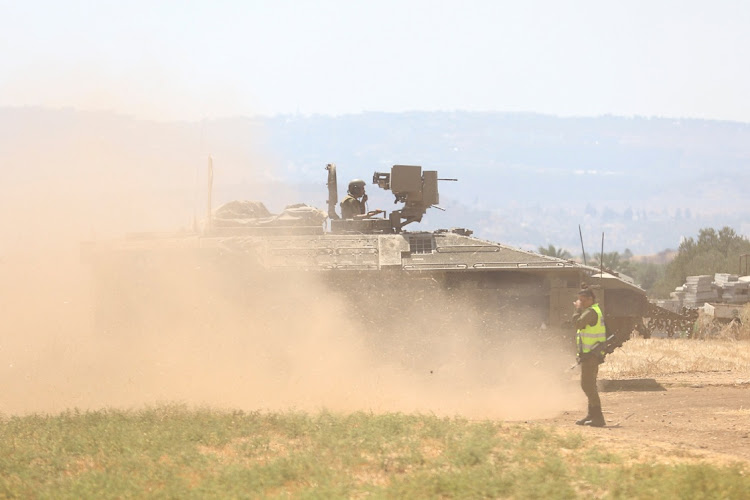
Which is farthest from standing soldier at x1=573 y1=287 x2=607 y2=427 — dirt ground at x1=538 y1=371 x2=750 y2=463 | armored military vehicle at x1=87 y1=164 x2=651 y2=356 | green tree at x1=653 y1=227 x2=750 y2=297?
green tree at x1=653 y1=227 x2=750 y2=297

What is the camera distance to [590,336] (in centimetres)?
1380

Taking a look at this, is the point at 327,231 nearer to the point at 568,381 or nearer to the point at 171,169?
the point at 568,381

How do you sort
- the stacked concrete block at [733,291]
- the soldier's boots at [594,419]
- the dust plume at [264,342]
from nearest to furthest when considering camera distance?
the soldier's boots at [594,419] < the dust plume at [264,342] < the stacked concrete block at [733,291]

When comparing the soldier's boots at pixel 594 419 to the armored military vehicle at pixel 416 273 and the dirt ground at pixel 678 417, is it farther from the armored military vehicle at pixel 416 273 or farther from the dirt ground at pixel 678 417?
the armored military vehicle at pixel 416 273

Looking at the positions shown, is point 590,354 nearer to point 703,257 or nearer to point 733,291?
point 733,291

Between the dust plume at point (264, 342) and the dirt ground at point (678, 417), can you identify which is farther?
the dust plume at point (264, 342)

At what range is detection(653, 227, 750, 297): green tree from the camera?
2080 inches

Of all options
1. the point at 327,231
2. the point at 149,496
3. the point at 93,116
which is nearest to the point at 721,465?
the point at 149,496

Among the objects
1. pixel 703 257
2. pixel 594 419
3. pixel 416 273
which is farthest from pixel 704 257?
pixel 594 419

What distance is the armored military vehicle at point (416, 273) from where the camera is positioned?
17.8 metres

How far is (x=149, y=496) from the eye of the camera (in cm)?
947

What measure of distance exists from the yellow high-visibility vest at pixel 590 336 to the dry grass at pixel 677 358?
21.9 ft

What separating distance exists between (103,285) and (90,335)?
2.64 ft

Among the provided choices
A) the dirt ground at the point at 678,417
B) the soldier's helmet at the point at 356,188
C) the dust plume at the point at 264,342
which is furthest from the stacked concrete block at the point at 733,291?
the dust plume at the point at 264,342
